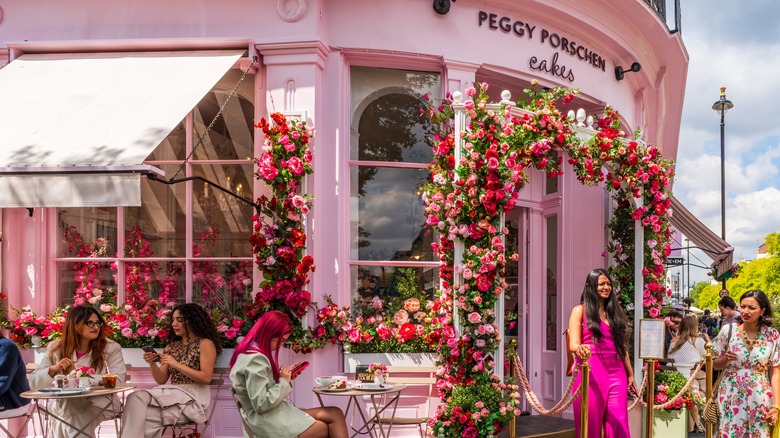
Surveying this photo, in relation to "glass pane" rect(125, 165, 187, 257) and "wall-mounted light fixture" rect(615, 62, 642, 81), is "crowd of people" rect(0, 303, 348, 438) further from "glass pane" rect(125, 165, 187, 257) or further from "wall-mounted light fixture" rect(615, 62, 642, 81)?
"wall-mounted light fixture" rect(615, 62, 642, 81)

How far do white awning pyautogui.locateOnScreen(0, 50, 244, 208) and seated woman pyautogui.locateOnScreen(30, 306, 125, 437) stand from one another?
1.23m

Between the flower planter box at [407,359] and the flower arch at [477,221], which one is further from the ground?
the flower arch at [477,221]

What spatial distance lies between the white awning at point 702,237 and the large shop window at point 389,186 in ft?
12.5

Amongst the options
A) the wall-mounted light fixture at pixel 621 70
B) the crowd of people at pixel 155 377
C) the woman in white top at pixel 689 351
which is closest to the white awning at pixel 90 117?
the crowd of people at pixel 155 377

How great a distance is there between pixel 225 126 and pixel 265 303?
188 centimetres

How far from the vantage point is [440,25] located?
25.1ft

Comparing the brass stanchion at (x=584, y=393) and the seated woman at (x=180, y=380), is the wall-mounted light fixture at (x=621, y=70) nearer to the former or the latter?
the brass stanchion at (x=584, y=393)

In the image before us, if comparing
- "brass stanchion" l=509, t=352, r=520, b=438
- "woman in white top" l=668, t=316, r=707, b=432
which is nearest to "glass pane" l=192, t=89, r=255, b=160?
"brass stanchion" l=509, t=352, r=520, b=438

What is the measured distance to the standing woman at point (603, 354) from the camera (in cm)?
641

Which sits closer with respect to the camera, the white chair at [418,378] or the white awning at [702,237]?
the white chair at [418,378]

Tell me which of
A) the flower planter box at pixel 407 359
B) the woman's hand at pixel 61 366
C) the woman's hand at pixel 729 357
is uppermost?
the woman's hand at pixel 729 357

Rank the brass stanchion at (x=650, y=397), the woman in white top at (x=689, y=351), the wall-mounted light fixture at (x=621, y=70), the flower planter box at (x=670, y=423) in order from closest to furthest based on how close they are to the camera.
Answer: the brass stanchion at (x=650, y=397) < the flower planter box at (x=670, y=423) < the woman in white top at (x=689, y=351) < the wall-mounted light fixture at (x=621, y=70)

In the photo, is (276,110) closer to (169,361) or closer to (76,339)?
(169,361)

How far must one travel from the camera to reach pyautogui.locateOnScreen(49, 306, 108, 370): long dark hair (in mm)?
6570
